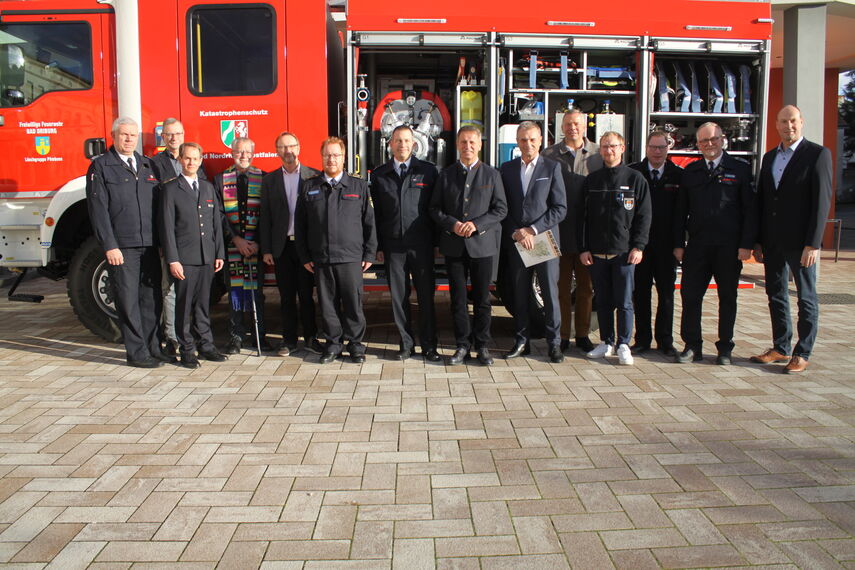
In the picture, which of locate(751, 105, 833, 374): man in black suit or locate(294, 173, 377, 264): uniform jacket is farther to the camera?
locate(294, 173, 377, 264): uniform jacket

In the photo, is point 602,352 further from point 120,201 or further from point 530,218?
point 120,201

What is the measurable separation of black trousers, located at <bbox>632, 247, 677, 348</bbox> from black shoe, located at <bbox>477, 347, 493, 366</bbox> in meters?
1.32

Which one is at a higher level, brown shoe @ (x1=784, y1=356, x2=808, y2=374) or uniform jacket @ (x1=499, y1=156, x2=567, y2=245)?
uniform jacket @ (x1=499, y1=156, x2=567, y2=245)

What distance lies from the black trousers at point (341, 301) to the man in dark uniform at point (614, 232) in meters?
1.87

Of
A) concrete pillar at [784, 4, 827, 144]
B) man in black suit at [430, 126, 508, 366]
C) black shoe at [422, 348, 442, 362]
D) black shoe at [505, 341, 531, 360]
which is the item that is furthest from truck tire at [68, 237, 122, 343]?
concrete pillar at [784, 4, 827, 144]

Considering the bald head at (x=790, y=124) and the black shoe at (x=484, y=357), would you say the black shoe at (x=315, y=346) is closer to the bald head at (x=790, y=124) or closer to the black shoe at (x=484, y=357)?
the black shoe at (x=484, y=357)

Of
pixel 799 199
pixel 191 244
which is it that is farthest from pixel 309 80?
pixel 799 199

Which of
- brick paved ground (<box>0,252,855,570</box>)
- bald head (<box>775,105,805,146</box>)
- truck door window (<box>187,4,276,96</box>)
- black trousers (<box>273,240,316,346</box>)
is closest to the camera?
brick paved ground (<box>0,252,855,570</box>)

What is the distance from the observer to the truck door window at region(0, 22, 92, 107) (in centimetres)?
604

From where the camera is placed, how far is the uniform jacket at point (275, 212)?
5.60 meters

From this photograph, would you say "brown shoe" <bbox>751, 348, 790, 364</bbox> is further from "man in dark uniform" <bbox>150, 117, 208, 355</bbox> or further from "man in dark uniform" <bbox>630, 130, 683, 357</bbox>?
"man in dark uniform" <bbox>150, 117, 208, 355</bbox>

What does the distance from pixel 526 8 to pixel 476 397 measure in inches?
136

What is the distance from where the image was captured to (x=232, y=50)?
5.93m

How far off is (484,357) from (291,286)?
1746 mm
